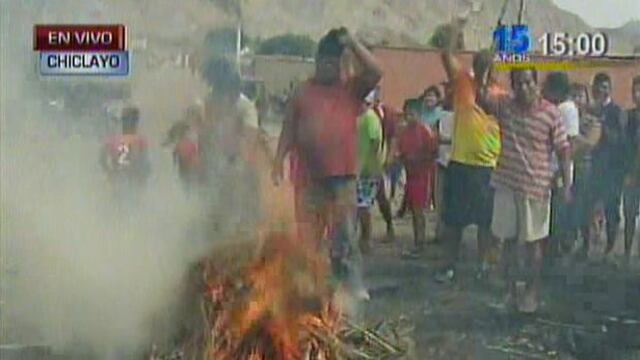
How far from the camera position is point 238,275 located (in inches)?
138

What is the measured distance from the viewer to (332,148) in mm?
3451

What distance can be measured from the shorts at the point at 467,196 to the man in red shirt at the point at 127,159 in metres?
0.85

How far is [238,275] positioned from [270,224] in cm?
18

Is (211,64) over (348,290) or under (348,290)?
over

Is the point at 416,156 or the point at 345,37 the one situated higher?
the point at 345,37

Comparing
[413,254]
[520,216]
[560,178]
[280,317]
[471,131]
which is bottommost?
[280,317]

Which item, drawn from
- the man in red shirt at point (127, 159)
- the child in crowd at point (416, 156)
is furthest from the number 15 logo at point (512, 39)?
the man in red shirt at point (127, 159)

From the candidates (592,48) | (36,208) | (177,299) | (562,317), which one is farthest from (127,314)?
(592,48)

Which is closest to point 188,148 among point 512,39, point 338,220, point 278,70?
point 278,70

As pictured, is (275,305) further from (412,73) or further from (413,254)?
(412,73)

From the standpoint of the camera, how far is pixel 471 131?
3434 mm

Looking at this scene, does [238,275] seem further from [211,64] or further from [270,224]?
[211,64]

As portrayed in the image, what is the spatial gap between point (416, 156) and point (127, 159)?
0.81m

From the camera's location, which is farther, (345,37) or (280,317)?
(280,317)
